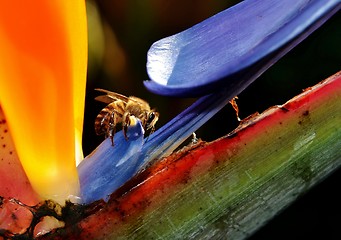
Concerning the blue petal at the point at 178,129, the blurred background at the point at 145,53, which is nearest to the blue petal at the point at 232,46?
the blue petal at the point at 178,129

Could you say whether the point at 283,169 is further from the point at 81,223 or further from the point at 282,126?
the point at 81,223

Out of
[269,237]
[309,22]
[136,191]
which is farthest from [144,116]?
[269,237]

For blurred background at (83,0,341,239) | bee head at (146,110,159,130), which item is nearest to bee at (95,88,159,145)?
bee head at (146,110,159,130)

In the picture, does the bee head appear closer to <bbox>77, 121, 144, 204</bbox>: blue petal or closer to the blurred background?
<bbox>77, 121, 144, 204</bbox>: blue petal

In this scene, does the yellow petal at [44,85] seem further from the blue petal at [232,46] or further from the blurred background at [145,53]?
the blurred background at [145,53]

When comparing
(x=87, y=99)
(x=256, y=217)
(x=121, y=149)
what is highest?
(x=87, y=99)

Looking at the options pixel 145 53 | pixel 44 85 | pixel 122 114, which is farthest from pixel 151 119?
pixel 145 53

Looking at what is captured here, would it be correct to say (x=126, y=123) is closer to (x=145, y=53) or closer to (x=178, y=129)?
(x=178, y=129)
